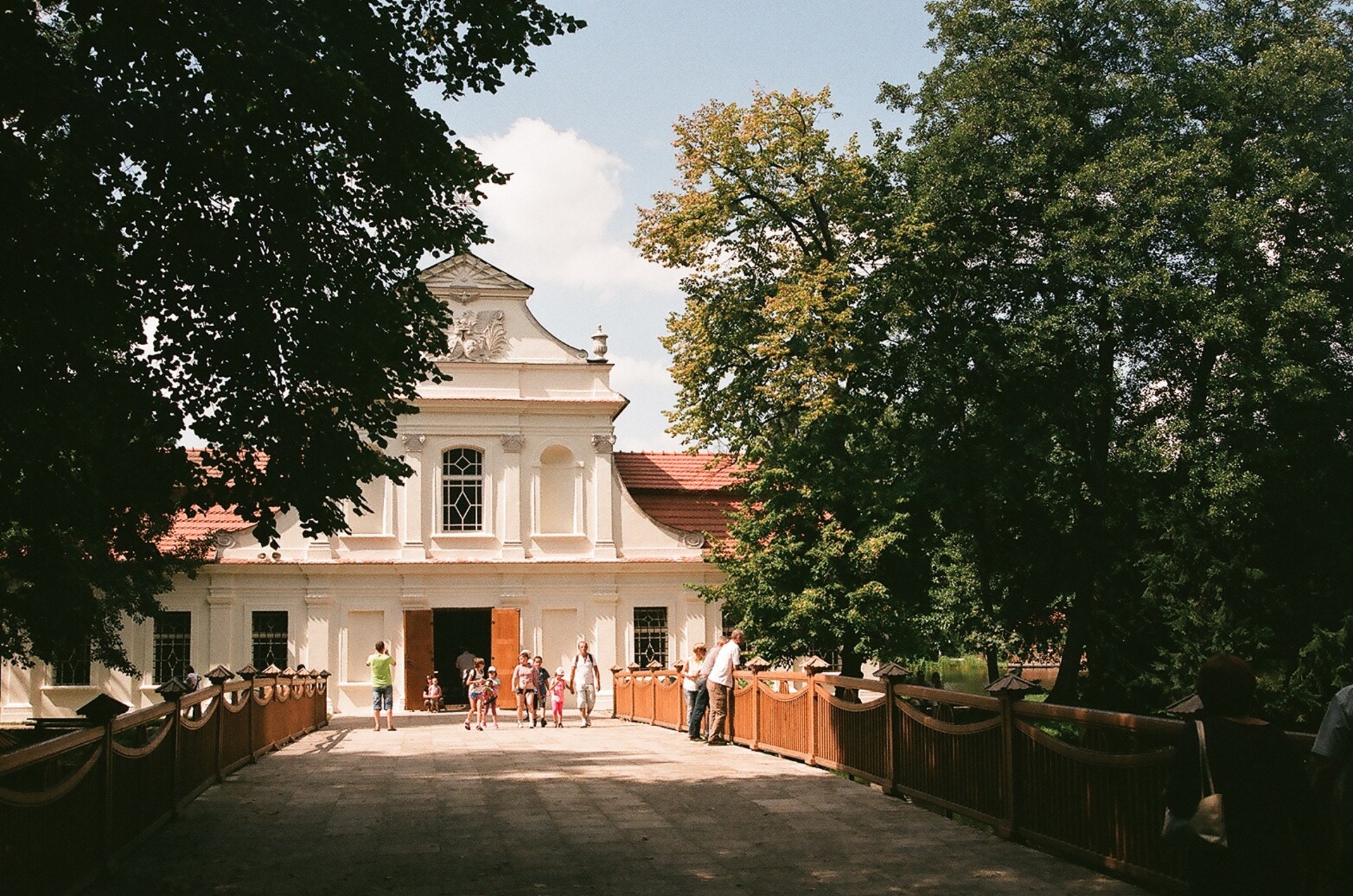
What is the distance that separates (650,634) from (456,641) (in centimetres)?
633

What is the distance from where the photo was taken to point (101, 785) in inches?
371

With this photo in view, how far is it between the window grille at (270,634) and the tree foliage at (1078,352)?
548 inches

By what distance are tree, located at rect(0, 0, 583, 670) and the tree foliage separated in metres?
15.5

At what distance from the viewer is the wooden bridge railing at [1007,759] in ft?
27.6

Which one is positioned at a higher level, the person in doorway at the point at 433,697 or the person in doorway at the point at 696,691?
the person in doorway at the point at 696,691

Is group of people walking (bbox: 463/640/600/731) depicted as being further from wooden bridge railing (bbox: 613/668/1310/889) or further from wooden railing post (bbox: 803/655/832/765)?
wooden railing post (bbox: 803/655/832/765)

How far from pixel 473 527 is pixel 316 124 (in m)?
28.5

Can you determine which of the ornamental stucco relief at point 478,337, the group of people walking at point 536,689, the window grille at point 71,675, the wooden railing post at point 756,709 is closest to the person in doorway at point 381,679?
the group of people walking at point 536,689

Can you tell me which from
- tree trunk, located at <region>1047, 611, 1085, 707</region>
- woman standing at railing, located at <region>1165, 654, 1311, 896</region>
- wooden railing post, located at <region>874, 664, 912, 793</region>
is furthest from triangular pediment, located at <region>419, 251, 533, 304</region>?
woman standing at railing, located at <region>1165, 654, 1311, 896</region>

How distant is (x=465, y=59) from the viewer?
12.8 m

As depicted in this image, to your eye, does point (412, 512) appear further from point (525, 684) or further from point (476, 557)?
point (525, 684)

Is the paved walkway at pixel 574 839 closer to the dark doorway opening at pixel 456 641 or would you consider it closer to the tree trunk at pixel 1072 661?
the tree trunk at pixel 1072 661

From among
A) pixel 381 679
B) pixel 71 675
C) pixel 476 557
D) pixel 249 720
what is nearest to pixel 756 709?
pixel 249 720

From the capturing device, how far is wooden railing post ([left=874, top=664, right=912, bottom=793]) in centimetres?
1309
